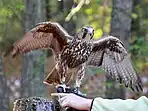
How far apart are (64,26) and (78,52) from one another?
7612 mm

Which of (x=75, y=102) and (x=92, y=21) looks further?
(x=92, y=21)

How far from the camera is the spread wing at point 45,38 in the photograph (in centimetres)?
385

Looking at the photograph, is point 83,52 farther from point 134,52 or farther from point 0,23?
point 134,52

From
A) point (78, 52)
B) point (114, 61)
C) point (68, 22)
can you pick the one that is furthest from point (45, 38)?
point (68, 22)

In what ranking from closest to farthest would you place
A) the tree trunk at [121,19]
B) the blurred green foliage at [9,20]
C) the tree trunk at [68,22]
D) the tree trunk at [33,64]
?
the blurred green foliage at [9,20]
the tree trunk at [33,64]
the tree trunk at [121,19]
the tree trunk at [68,22]

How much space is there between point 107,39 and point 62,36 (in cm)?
41

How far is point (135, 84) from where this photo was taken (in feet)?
13.2

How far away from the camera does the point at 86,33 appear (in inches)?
152

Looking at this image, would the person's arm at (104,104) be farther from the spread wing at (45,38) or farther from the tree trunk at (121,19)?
the tree trunk at (121,19)

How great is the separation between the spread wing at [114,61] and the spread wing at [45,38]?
0.73ft

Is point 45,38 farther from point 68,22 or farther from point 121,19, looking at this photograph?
point 68,22

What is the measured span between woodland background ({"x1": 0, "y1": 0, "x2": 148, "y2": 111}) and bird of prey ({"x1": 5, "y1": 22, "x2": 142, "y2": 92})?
189cm

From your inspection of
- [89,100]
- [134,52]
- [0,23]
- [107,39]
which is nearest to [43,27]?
[107,39]

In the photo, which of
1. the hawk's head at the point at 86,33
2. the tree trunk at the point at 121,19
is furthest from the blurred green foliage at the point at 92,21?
the hawk's head at the point at 86,33
